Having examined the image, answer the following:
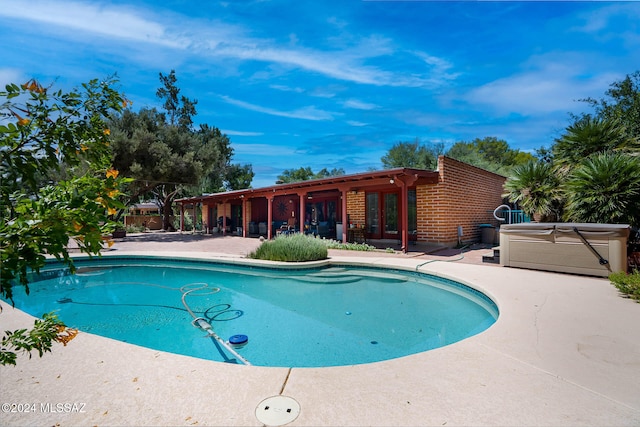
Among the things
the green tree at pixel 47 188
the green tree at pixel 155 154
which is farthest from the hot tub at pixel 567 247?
the green tree at pixel 155 154

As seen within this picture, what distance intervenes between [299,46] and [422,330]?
10.1 m

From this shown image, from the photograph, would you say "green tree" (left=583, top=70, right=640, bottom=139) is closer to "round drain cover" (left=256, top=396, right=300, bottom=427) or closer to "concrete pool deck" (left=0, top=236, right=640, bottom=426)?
"concrete pool deck" (left=0, top=236, right=640, bottom=426)

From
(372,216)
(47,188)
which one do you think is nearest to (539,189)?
(372,216)

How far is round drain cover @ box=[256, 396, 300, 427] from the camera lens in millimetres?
1777

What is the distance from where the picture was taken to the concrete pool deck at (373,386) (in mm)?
1821

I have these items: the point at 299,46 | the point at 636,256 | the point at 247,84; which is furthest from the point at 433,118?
the point at 636,256

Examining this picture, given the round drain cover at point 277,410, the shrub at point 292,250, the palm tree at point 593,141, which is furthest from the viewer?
the shrub at point 292,250

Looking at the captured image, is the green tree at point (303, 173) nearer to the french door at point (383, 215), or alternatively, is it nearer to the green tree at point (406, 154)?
the green tree at point (406, 154)

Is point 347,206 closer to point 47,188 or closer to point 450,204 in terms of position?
point 450,204

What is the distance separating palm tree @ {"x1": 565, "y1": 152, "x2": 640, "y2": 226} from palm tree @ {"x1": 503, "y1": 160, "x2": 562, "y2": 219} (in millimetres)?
1185

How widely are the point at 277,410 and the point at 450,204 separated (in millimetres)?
10757

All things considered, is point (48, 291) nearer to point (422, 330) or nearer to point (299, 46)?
point (422, 330)

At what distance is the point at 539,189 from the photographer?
8.46m

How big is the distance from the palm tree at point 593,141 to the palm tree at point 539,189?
57 centimetres
